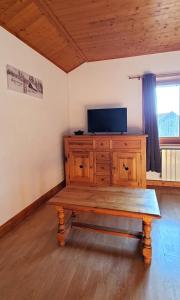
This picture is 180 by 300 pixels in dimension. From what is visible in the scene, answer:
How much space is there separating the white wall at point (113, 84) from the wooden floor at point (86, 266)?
7.33 ft

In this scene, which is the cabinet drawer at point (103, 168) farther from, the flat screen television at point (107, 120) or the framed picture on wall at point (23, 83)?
the framed picture on wall at point (23, 83)

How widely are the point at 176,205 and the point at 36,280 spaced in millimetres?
2180

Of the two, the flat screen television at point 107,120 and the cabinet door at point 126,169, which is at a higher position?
the flat screen television at point 107,120

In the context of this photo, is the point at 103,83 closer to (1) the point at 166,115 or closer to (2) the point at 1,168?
(1) the point at 166,115

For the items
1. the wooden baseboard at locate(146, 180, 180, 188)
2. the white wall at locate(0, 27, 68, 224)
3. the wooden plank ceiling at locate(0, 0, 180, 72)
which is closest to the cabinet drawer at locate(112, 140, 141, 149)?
the wooden baseboard at locate(146, 180, 180, 188)

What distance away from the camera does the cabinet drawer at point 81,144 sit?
3453 mm

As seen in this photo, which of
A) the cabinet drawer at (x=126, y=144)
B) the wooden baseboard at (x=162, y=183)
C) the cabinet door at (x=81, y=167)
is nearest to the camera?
the cabinet drawer at (x=126, y=144)

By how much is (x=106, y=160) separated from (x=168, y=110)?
4.91 feet

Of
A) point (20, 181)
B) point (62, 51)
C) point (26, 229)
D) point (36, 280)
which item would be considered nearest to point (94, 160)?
point (20, 181)

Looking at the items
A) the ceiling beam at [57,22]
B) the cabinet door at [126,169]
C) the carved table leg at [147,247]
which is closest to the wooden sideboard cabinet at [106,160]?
the cabinet door at [126,169]

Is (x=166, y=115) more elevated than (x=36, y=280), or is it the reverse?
(x=166, y=115)

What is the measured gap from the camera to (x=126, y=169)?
3328 millimetres

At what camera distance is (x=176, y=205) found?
287 cm

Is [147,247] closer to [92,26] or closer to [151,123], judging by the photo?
[151,123]
